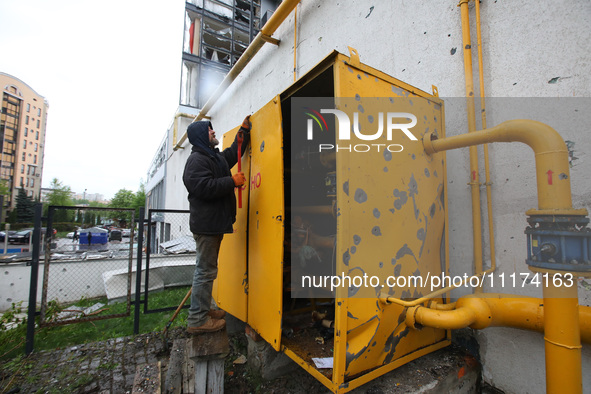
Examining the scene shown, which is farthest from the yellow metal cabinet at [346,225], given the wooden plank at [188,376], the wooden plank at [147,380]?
the wooden plank at [147,380]

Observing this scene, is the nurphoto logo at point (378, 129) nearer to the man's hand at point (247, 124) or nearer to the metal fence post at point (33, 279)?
the man's hand at point (247, 124)

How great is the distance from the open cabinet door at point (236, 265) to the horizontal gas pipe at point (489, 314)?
1.35m

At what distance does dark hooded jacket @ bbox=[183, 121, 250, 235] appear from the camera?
6.54 ft

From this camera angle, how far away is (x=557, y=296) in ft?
3.77

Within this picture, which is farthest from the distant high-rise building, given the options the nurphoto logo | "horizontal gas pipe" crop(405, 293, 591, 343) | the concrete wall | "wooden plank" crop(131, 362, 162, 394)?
"horizontal gas pipe" crop(405, 293, 591, 343)

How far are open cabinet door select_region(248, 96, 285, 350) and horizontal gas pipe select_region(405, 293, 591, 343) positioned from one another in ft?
2.91

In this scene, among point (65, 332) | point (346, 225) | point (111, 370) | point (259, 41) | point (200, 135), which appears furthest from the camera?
point (259, 41)

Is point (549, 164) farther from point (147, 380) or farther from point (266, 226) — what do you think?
point (147, 380)

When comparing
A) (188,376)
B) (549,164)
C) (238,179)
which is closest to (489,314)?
(549,164)

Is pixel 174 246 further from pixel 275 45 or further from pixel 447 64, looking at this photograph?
pixel 447 64

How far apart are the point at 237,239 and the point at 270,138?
38.0 inches

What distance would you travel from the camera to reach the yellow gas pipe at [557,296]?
3.66 ft

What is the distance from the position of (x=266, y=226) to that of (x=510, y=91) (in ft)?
5.95

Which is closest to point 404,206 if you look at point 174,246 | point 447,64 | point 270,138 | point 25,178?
point 270,138
